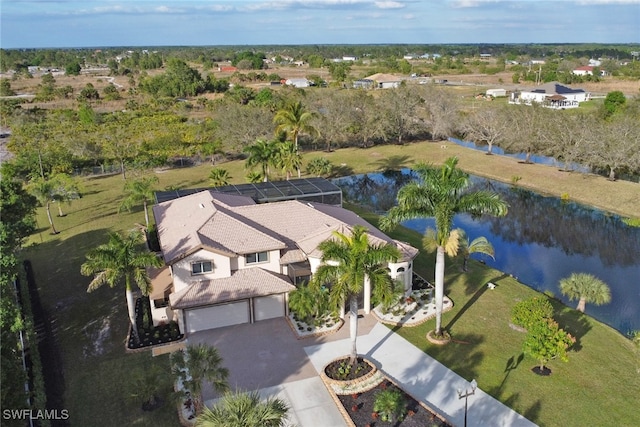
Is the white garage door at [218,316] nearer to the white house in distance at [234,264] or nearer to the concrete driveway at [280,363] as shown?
the white house in distance at [234,264]

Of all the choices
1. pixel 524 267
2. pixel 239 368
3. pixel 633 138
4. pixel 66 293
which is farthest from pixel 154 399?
pixel 633 138

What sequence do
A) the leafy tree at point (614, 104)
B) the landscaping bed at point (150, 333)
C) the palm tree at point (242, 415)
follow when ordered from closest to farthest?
the palm tree at point (242, 415)
the landscaping bed at point (150, 333)
the leafy tree at point (614, 104)

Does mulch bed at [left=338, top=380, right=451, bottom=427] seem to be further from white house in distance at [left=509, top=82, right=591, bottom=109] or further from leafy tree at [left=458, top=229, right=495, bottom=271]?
white house in distance at [left=509, top=82, right=591, bottom=109]

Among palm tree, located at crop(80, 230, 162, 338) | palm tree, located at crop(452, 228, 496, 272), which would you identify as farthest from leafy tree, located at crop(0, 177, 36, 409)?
palm tree, located at crop(452, 228, 496, 272)

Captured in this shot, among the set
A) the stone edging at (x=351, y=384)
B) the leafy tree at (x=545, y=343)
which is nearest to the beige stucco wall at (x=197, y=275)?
the stone edging at (x=351, y=384)

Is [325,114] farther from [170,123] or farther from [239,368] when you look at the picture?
[239,368]

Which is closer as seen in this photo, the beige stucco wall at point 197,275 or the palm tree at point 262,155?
the beige stucco wall at point 197,275
